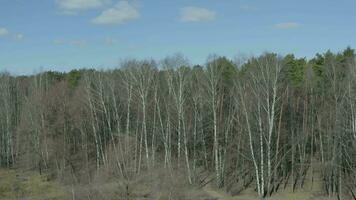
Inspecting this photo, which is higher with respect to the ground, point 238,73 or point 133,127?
point 238,73

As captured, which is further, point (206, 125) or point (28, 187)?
point (206, 125)

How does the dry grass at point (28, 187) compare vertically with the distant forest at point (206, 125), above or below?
below

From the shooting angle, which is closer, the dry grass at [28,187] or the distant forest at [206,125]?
the distant forest at [206,125]

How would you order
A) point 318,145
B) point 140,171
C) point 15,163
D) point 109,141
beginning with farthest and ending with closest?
1. point 15,163
2. point 109,141
3. point 318,145
4. point 140,171

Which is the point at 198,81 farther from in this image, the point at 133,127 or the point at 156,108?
the point at 133,127

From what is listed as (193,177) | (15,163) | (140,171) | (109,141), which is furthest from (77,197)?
(15,163)

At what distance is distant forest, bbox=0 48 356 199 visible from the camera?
49000mm

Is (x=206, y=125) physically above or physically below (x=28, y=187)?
above

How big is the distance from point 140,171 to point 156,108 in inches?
455

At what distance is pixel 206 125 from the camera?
60.6 m

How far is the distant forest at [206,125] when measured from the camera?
4900 centimetres

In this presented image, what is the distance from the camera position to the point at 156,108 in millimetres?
62531

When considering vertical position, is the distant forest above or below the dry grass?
above

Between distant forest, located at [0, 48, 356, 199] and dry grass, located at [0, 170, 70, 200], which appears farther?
dry grass, located at [0, 170, 70, 200]
